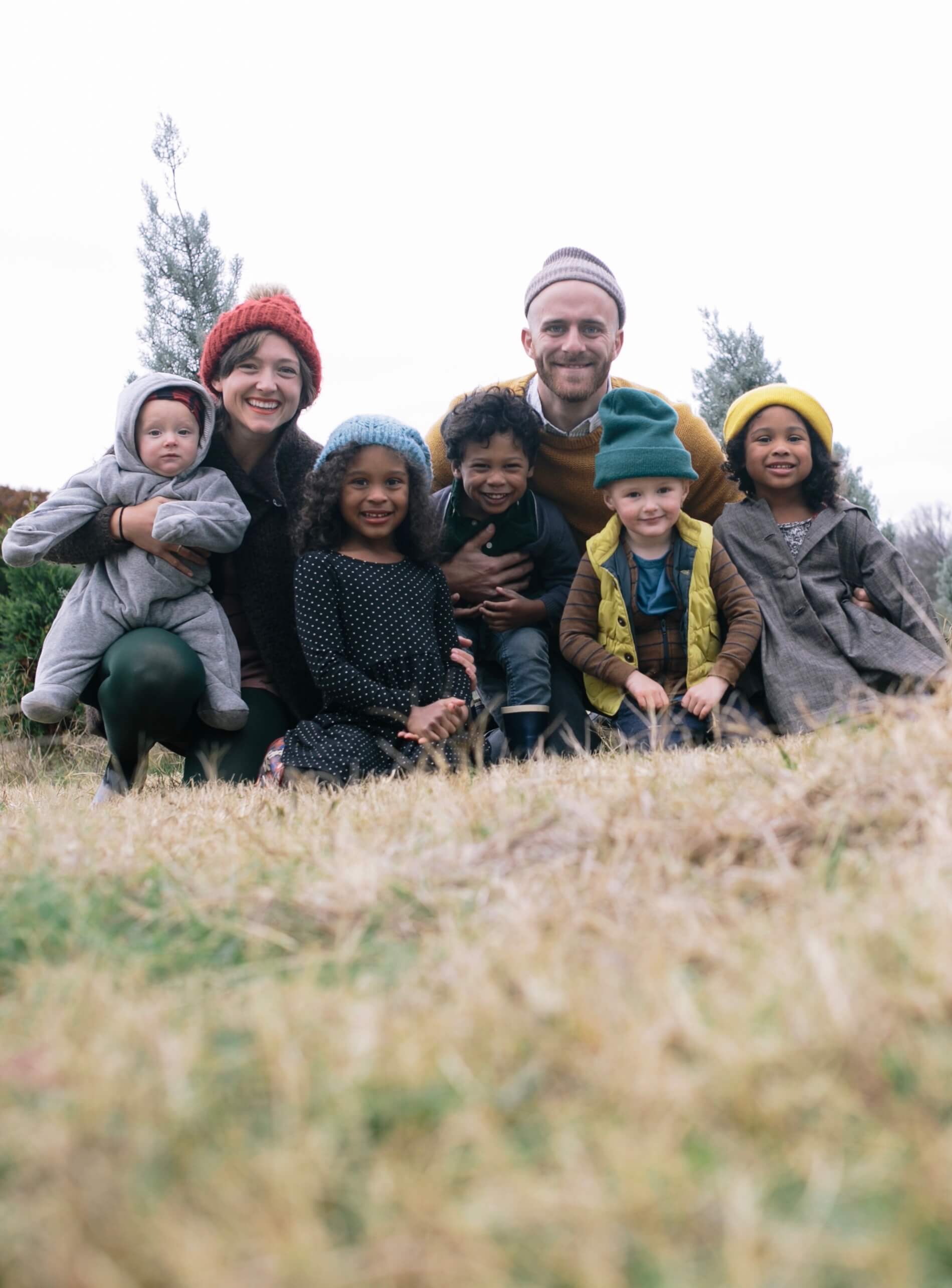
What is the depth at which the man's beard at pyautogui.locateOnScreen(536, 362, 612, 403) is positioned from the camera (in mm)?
4789

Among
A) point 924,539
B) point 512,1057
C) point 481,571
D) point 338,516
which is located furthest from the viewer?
point 924,539

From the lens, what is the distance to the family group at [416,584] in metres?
4.11

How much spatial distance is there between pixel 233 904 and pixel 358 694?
7.57ft

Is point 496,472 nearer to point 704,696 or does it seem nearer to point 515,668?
point 515,668

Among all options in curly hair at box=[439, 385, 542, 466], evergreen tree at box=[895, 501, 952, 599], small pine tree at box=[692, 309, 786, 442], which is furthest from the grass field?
evergreen tree at box=[895, 501, 952, 599]

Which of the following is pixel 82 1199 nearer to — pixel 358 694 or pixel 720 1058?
pixel 720 1058

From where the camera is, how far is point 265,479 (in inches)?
177

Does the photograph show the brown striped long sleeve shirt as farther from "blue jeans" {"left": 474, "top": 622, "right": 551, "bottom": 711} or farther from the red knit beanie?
the red knit beanie

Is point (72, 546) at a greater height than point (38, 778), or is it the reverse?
point (72, 546)

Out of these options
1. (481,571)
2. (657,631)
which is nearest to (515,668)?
(481,571)

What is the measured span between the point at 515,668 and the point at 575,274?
1870 mm

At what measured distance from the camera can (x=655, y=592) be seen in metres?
4.34

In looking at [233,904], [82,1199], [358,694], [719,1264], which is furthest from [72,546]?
[719,1264]

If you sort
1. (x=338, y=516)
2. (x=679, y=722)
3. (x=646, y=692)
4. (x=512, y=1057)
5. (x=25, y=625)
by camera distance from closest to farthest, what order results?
(x=512, y=1057), (x=679, y=722), (x=646, y=692), (x=338, y=516), (x=25, y=625)
